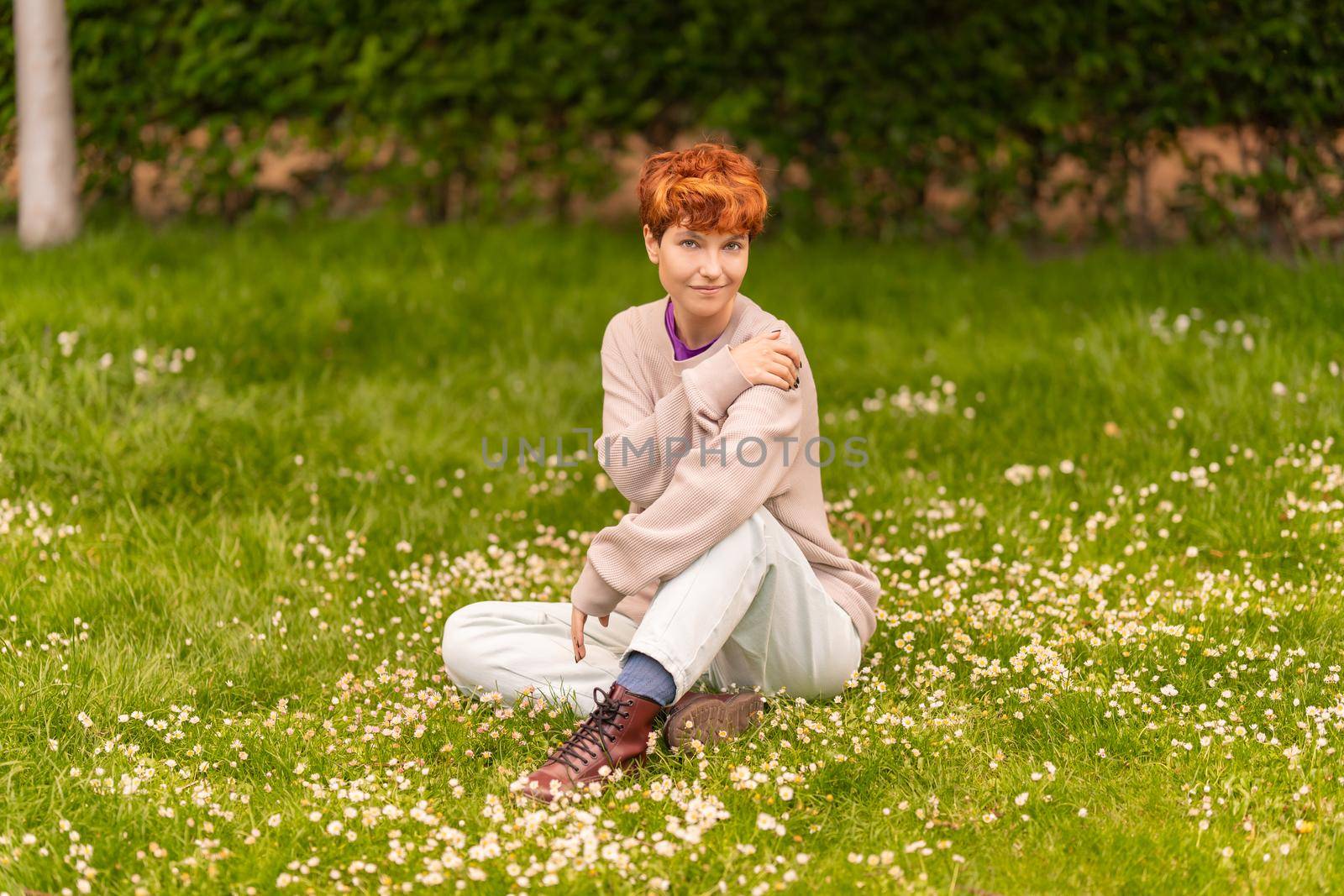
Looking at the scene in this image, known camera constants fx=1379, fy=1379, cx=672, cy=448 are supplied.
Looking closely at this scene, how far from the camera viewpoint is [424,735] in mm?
4125

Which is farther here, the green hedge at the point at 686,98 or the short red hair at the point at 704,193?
the green hedge at the point at 686,98

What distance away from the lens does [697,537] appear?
12.4ft

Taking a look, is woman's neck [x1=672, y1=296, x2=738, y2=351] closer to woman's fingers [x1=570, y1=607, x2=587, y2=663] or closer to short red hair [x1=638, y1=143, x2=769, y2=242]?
short red hair [x1=638, y1=143, x2=769, y2=242]

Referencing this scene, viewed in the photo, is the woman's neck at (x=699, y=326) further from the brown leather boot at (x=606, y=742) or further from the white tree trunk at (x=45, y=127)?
the white tree trunk at (x=45, y=127)

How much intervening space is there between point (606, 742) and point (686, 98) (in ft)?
21.7

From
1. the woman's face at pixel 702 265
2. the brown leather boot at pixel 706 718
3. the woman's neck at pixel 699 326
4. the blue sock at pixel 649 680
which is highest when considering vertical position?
the woman's face at pixel 702 265

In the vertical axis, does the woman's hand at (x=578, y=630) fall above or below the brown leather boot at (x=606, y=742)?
above

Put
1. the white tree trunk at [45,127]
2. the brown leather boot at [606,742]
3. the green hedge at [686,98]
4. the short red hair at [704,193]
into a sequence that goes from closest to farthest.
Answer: the brown leather boot at [606,742] < the short red hair at [704,193] < the white tree trunk at [45,127] < the green hedge at [686,98]

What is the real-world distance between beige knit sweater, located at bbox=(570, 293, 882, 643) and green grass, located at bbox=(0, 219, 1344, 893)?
48 centimetres

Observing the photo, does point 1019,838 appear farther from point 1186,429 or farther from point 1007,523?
point 1186,429

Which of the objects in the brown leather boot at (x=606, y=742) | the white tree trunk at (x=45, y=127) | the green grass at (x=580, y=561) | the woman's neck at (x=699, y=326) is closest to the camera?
the green grass at (x=580, y=561)

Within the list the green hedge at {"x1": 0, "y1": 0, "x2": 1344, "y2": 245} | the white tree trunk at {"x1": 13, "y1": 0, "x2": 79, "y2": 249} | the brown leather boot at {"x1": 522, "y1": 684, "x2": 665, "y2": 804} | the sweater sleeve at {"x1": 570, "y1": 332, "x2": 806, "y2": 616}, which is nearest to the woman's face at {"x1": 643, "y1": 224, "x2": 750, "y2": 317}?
the sweater sleeve at {"x1": 570, "y1": 332, "x2": 806, "y2": 616}

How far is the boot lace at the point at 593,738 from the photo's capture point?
150 inches

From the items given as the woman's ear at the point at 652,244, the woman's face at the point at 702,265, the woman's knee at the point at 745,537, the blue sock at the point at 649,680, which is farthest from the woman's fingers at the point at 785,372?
the blue sock at the point at 649,680
